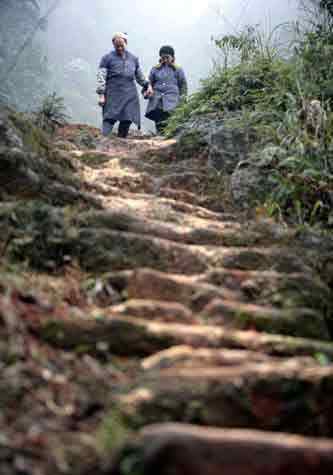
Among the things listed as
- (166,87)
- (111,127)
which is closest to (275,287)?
(111,127)

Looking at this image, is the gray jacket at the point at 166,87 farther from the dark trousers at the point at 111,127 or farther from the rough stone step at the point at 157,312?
the rough stone step at the point at 157,312

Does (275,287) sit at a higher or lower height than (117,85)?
lower

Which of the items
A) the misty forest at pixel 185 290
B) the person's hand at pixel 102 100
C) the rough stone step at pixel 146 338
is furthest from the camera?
the person's hand at pixel 102 100

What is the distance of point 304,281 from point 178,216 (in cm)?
129

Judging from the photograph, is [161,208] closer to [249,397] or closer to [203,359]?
[203,359]

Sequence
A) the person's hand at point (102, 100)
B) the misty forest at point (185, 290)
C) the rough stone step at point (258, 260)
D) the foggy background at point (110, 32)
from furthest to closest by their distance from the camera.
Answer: the foggy background at point (110, 32)
the person's hand at point (102, 100)
the rough stone step at point (258, 260)
the misty forest at point (185, 290)

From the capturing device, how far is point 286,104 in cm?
522

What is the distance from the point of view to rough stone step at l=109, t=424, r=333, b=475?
128 centimetres

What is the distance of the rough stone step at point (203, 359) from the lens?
1762 millimetres

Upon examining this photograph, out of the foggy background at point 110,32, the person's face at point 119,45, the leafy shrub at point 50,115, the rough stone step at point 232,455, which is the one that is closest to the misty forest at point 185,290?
the rough stone step at point 232,455

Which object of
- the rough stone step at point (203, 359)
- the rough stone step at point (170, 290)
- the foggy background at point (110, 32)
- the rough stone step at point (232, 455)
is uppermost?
the foggy background at point (110, 32)

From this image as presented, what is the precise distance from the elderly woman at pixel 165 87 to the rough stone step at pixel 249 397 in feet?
25.0

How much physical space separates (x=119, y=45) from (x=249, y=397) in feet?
25.1

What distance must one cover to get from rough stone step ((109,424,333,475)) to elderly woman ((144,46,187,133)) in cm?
797
